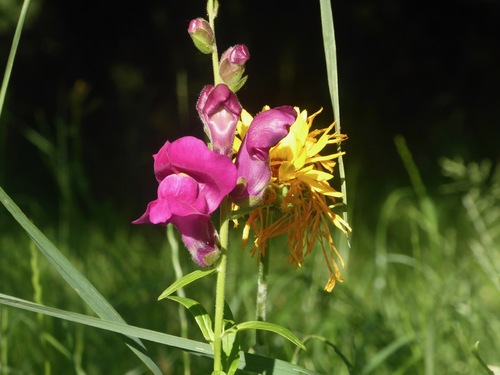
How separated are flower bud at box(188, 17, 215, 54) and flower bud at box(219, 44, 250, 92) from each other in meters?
0.02

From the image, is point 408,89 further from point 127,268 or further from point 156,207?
point 156,207

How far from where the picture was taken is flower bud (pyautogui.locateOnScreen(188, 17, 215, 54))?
2.76ft

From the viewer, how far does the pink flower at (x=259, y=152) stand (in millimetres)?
846

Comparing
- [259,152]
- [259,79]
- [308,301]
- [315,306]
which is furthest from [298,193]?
[259,79]

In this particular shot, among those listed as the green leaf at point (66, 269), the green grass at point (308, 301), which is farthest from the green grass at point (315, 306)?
the green leaf at point (66, 269)

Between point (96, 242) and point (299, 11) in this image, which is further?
point (299, 11)

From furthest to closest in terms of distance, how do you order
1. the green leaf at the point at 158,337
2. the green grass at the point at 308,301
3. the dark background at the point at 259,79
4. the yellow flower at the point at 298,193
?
the dark background at the point at 259,79
the green grass at the point at 308,301
the yellow flower at the point at 298,193
the green leaf at the point at 158,337

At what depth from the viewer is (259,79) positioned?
3541mm

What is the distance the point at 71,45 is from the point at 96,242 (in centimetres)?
114

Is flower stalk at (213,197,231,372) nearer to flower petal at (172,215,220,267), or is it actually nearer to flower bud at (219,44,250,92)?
flower petal at (172,215,220,267)

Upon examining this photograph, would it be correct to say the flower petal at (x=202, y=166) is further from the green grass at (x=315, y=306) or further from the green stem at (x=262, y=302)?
the green grass at (x=315, y=306)

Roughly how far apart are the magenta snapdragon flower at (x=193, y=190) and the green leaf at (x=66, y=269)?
0.31 feet

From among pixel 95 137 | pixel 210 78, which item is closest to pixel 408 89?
pixel 210 78

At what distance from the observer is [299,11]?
349 centimetres
